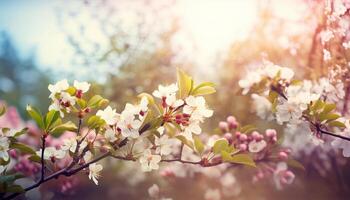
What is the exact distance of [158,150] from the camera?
58.8 inches

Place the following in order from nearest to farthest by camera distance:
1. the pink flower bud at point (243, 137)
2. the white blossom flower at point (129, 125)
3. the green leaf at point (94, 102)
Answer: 1. the white blossom flower at point (129, 125)
2. the green leaf at point (94, 102)
3. the pink flower bud at point (243, 137)

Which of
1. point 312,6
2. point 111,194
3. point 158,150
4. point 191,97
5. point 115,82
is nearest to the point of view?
point 191,97

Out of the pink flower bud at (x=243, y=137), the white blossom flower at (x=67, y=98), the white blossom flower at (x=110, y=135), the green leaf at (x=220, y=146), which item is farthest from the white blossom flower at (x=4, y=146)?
the pink flower bud at (x=243, y=137)

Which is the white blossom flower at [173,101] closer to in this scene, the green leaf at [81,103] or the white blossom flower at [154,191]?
the green leaf at [81,103]

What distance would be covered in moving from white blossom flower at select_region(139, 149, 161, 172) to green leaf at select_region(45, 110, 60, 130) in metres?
0.32

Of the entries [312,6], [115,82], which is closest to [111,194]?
[115,82]

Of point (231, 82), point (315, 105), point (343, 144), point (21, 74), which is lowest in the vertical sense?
point (21, 74)

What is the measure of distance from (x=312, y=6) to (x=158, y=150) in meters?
1.18

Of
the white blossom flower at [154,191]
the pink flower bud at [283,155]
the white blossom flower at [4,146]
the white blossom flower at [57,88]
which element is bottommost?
the white blossom flower at [154,191]

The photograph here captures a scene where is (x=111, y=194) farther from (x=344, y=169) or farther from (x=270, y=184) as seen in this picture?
(x=344, y=169)

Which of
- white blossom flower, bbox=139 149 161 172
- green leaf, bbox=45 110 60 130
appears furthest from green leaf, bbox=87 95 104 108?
white blossom flower, bbox=139 149 161 172

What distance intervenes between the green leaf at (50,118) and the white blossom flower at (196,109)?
0.43 metres

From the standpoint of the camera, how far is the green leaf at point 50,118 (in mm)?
1446

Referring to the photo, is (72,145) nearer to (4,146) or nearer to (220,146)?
(4,146)
